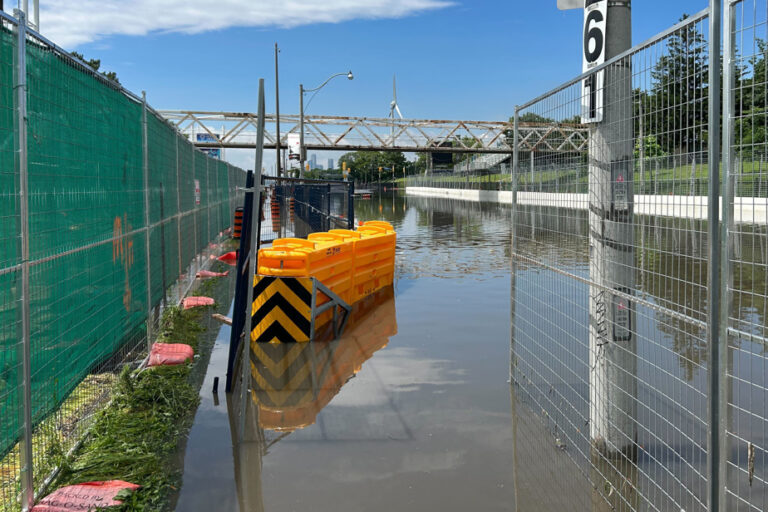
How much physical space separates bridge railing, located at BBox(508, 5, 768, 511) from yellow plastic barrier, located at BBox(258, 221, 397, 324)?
3020 mm

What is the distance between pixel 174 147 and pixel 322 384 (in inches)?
233

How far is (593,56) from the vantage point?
5.48 m

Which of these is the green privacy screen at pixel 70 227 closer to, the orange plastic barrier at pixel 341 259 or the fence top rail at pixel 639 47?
the orange plastic barrier at pixel 341 259

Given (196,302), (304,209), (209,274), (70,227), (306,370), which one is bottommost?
(306,370)

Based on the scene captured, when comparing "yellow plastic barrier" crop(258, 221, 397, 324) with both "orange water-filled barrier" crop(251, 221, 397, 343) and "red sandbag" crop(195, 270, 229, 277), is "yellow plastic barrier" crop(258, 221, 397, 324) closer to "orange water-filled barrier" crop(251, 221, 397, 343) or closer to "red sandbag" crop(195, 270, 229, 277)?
"orange water-filled barrier" crop(251, 221, 397, 343)

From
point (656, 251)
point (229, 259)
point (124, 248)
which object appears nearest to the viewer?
point (656, 251)

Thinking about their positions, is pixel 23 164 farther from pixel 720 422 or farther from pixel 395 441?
pixel 720 422

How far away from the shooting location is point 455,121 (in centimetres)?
7269

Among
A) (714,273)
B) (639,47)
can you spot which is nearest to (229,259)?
(639,47)

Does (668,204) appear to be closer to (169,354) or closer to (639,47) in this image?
(639,47)

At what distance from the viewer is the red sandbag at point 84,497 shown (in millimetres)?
4141

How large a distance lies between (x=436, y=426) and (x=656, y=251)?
229cm

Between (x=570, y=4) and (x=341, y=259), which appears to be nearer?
(x=570, y=4)

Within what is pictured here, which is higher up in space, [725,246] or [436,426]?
[725,246]
